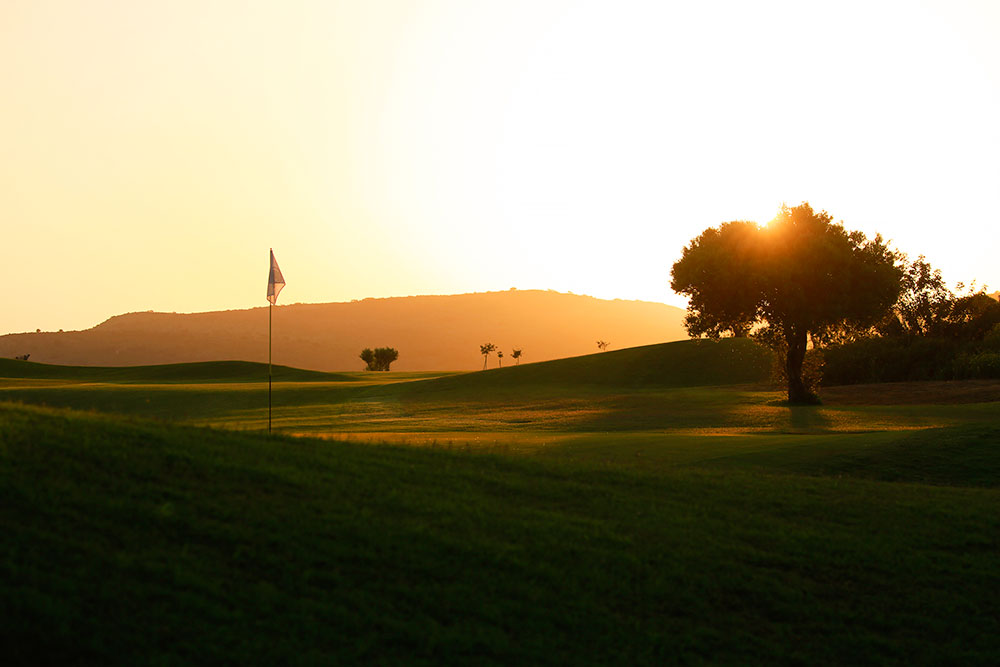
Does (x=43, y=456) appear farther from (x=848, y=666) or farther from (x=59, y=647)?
(x=848, y=666)

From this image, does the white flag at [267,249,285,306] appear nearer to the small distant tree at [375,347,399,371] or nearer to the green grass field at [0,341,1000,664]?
the green grass field at [0,341,1000,664]

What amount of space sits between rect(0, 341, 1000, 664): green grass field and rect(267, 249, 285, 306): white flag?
10129mm

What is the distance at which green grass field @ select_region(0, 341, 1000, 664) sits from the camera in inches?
310

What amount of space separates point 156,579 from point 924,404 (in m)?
46.6

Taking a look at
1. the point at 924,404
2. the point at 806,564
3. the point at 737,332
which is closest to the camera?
the point at 806,564

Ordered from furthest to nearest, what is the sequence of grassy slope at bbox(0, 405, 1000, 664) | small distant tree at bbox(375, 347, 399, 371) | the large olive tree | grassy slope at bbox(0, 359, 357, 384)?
small distant tree at bbox(375, 347, 399, 371) → grassy slope at bbox(0, 359, 357, 384) → the large olive tree → grassy slope at bbox(0, 405, 1000, 664)

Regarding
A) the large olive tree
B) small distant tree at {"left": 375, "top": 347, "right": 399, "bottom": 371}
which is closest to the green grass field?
the large olive tree

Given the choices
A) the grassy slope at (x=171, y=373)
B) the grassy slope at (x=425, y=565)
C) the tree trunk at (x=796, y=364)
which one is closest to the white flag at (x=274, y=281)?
the grassy slope at (x=425, y=565)

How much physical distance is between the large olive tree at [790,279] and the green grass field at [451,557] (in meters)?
28.4

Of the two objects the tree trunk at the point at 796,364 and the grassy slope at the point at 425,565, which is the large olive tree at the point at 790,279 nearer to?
the tree trunk at the point at 796,364

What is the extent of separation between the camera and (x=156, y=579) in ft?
27.1

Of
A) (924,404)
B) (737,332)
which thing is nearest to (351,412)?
(737,332)

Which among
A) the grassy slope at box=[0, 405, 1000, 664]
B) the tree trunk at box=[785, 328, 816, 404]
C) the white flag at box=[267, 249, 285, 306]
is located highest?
the white flag at box=[267, 249, 285, 306]

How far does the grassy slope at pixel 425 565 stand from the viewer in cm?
782
